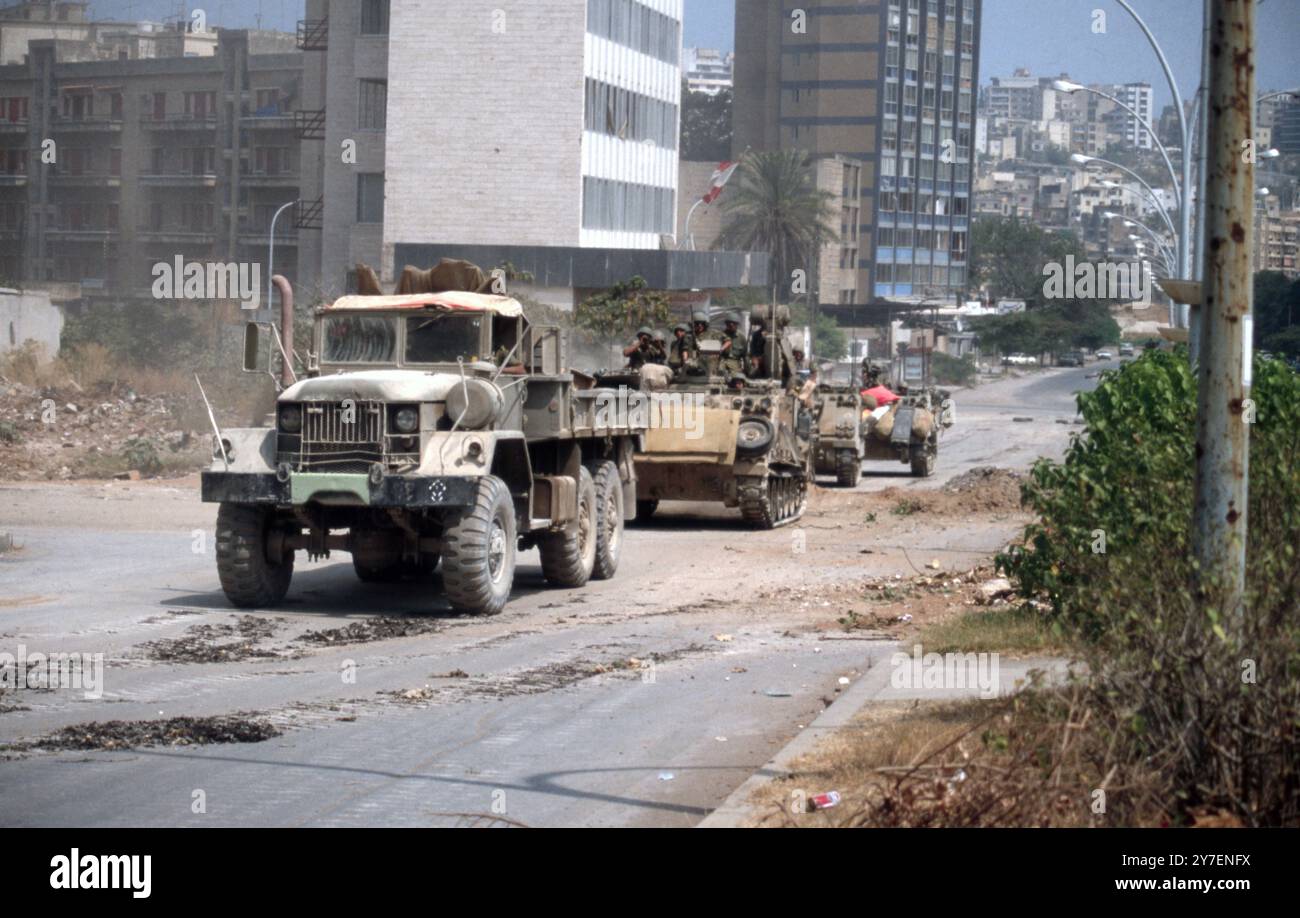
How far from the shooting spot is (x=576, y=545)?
16.1m

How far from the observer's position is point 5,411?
34469mm

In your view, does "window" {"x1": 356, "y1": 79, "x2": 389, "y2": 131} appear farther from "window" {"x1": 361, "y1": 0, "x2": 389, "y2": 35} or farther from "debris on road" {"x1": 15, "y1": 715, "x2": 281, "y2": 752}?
"debris on road" {"x1": 15, "y1": 715, "x2": 281, "y2": 752}

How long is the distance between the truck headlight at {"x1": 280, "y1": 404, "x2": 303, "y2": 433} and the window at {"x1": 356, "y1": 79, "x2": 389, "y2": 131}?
38.6 meters

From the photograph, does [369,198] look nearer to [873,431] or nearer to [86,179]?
[86,179]

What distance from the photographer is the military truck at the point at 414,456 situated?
13797mm

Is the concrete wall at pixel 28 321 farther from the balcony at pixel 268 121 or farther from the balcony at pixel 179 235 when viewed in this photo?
the balcony at pixel 268 121

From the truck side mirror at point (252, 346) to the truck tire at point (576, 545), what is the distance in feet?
9.63

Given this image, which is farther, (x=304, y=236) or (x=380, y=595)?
(x=304, y=236)

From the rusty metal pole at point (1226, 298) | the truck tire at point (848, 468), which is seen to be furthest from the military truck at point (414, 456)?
the truck tire at point (848, 468)

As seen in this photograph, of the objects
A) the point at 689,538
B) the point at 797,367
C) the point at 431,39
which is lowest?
the point at 689,538

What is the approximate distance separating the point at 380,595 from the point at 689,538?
20.3 feet

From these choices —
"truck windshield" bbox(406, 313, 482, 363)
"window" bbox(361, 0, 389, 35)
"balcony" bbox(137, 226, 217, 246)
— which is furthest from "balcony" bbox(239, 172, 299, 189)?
"truck windshield" bbox(406, 313, 482, 363)
